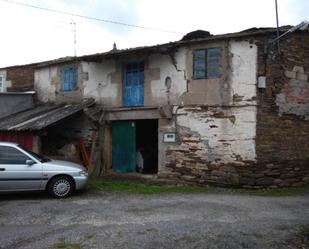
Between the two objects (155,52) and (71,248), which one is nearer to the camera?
(71,248)

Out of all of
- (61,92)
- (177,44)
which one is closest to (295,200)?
(177,44)

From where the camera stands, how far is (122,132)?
1566cm

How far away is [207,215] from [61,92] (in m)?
10.8

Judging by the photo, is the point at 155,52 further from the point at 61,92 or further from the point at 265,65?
the point at 61,92

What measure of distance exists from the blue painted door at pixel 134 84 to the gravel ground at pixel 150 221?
4679 mm

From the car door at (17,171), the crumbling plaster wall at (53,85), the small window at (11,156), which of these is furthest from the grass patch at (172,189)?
the crumbling plaster wall at (53,85)

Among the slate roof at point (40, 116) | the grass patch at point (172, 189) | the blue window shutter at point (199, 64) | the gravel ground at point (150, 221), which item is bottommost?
the grass patch at point (172, 189)

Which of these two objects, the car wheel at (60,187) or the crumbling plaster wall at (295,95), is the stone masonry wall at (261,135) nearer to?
the crumbling plaster wall at (295,95)

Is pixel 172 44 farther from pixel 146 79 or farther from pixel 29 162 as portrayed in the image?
pixel 29 162

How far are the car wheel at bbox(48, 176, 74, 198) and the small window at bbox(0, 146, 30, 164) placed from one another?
93 cm

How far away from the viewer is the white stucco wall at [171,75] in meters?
13.9

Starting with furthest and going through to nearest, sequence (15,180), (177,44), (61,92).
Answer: (61,92) → (177,44) → (15,180)

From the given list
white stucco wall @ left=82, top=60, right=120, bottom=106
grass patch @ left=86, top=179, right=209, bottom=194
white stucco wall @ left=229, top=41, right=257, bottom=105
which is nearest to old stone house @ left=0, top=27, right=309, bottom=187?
white stucco wall @ left=229, top=41, right=257, bottom=105

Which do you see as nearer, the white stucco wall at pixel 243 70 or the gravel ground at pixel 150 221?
the gravel ground at pixel 150 221
